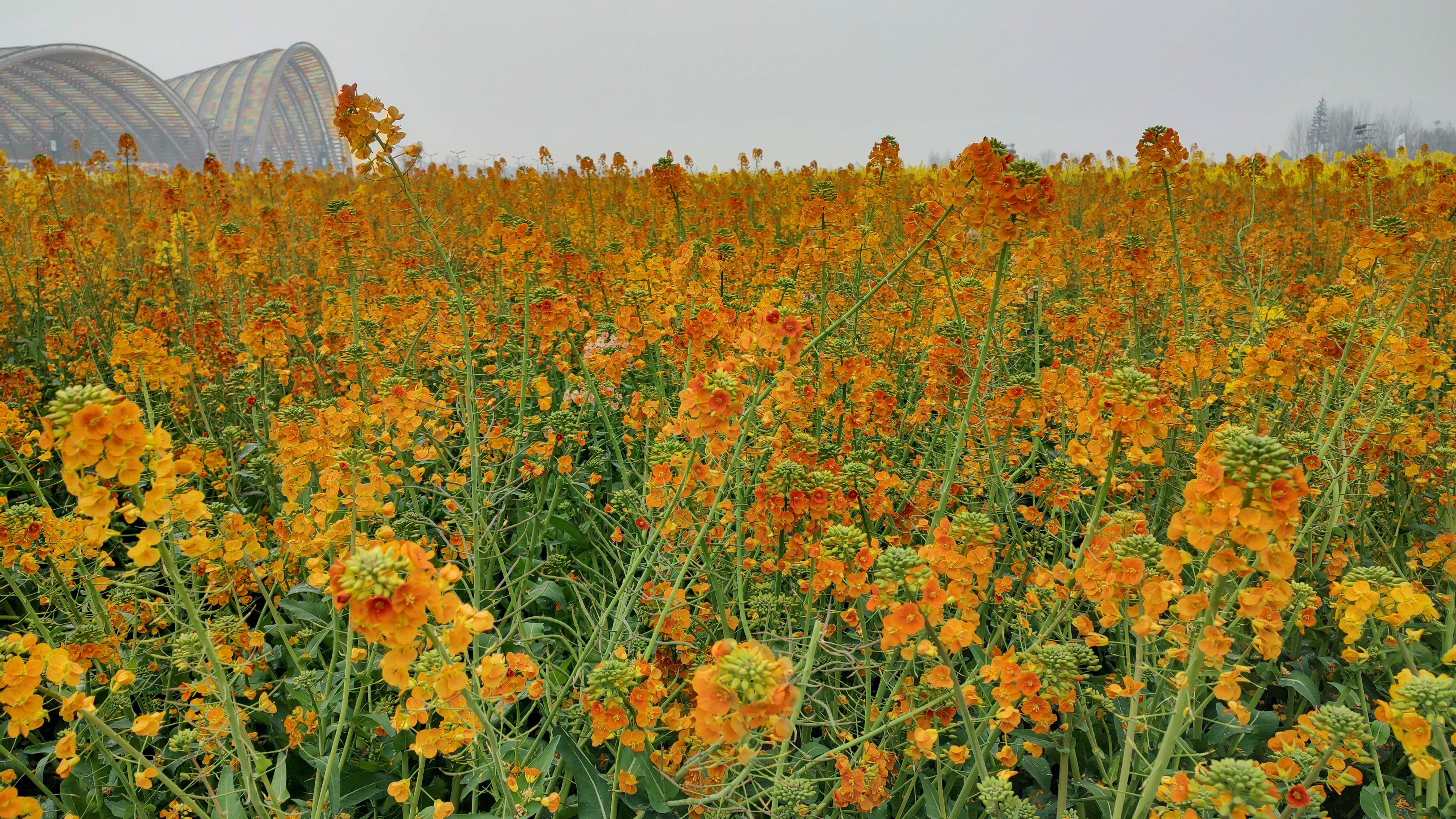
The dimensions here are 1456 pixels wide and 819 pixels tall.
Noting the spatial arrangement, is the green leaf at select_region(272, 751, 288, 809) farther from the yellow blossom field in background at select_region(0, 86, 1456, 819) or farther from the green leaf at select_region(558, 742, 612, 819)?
the green leaf at select_region(558, 742, 612, 819)

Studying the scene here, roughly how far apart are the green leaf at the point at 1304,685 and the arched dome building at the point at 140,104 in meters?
30.6

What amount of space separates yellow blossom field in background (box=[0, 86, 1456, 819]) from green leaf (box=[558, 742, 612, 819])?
0.6 inches

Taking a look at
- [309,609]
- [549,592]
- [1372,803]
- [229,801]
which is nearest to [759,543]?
[549,592]

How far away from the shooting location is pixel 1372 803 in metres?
2.11

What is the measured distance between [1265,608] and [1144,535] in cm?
51

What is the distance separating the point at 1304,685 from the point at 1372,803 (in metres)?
0.48

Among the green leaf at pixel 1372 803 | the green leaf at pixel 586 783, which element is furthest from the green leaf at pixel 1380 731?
the green leaf at pixel 586 783

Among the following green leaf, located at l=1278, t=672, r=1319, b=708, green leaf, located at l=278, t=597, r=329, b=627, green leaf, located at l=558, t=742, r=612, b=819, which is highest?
green leaf, located at l=278, t=597, r=329, b=627

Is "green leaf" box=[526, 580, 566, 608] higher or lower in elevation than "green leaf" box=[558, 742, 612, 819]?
higher

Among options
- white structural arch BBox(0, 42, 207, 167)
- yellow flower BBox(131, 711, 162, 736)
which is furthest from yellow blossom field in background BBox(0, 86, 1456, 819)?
white structural arch BBox(0, 42, 207, 167)

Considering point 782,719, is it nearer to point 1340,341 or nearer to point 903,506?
point 903,506

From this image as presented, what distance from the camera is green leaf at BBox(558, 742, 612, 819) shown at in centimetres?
208

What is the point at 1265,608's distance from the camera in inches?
54.7

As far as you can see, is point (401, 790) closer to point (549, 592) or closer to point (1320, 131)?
point (549, 592)
